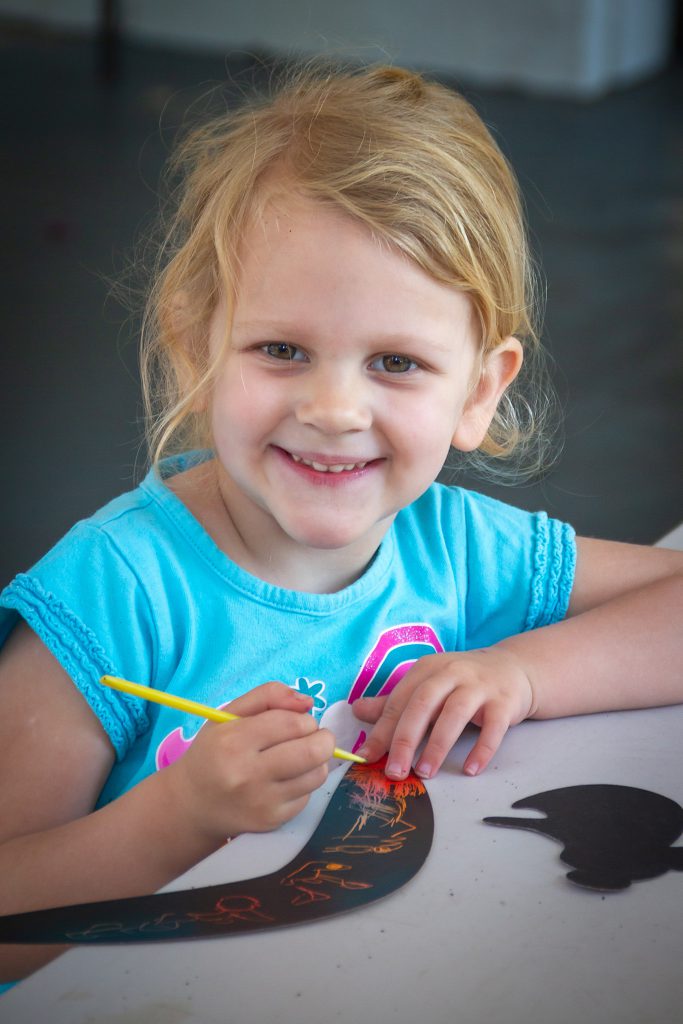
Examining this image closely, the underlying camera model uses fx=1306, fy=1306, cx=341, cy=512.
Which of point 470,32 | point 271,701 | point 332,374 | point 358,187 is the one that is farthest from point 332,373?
point 470,32

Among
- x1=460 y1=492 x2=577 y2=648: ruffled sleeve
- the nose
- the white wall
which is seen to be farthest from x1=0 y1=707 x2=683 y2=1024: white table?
the white wall

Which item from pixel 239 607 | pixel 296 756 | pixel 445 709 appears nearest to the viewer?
pixel 296 756

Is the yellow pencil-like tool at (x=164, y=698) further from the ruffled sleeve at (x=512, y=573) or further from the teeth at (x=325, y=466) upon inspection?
the ruffled sleeve at (x=512, y=573)

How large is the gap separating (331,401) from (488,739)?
0.24 m

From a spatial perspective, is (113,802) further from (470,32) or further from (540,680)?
(470,32)

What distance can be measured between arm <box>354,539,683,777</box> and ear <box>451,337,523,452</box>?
0.54 feet

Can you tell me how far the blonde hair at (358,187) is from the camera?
870mm

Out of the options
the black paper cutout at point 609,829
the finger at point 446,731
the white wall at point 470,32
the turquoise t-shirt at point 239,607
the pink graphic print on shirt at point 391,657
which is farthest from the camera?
the white wall at point 470,32

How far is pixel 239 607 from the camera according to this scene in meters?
0.96

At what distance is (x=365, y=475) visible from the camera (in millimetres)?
912

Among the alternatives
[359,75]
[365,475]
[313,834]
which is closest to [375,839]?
[313,834]

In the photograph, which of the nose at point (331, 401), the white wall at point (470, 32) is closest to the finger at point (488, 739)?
the nose at point (331, 401)

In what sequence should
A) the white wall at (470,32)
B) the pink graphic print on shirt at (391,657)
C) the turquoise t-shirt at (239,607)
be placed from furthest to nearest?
the white wall at (470,32), the pink graphic print on shirt at (391,657), the turquoise t-shirt at (239,607)

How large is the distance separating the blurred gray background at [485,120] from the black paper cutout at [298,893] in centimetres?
69
